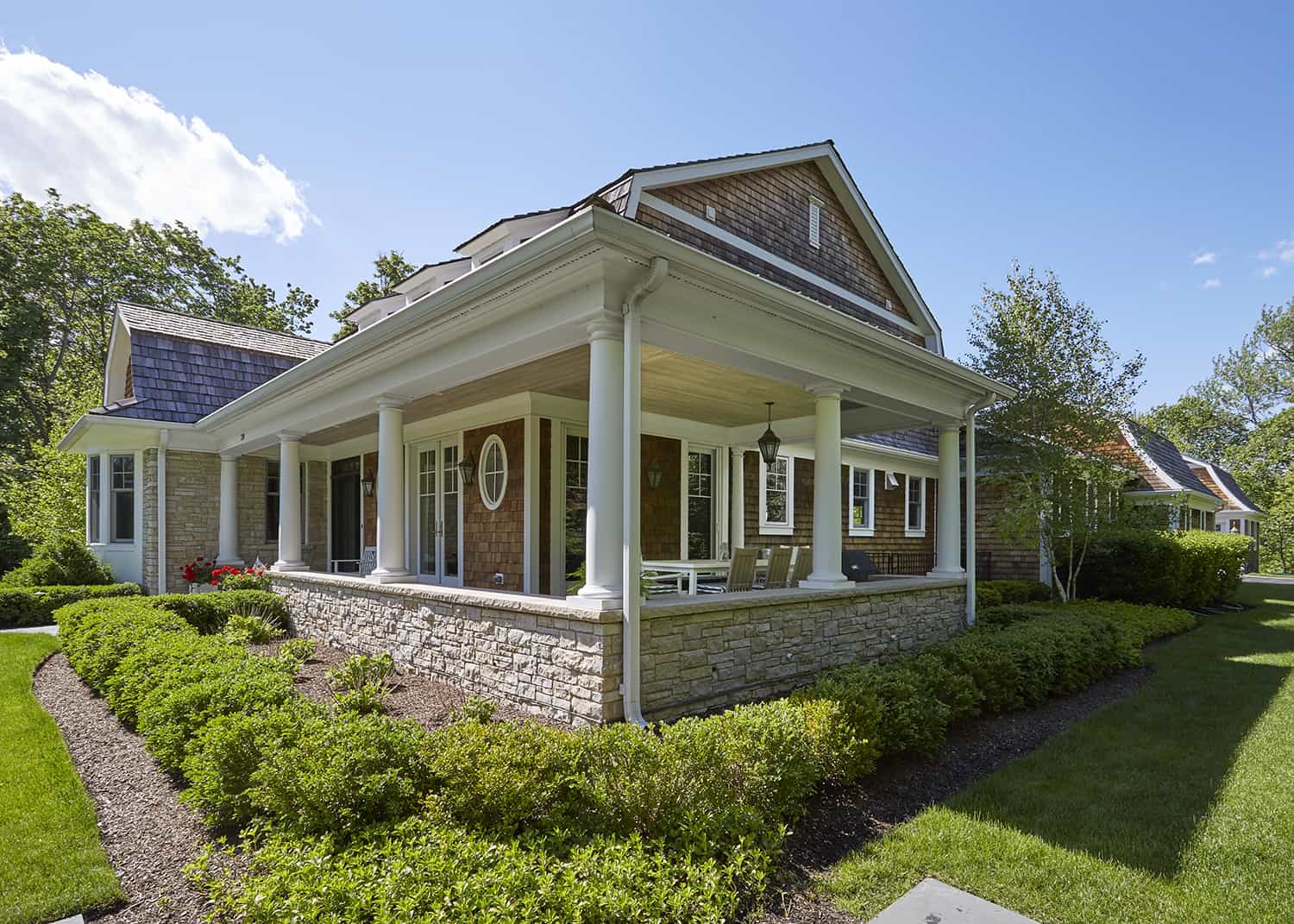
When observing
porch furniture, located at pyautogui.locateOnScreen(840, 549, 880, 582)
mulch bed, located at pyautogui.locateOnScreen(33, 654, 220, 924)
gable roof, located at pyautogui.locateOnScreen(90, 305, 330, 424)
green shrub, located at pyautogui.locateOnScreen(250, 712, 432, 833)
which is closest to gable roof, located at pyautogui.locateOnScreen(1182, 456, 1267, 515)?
porch furniture, located at pyautogui.locateOnScreen(840, 549, 880, 582)

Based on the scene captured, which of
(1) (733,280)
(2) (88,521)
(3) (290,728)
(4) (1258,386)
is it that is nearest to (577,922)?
(3) (290,728)

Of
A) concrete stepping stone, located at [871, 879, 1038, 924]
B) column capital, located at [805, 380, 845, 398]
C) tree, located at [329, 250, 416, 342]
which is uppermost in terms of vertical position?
tree, located at [329, 250, 416, 342]

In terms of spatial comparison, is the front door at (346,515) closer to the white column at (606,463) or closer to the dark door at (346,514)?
the dark door at (346,514)

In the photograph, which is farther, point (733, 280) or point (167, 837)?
point (733, 280)

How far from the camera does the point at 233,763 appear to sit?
353 cm

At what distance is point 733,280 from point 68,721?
642 centimetres

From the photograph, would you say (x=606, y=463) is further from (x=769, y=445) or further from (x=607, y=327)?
(x=769, y=445)

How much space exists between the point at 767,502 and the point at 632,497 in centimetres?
721

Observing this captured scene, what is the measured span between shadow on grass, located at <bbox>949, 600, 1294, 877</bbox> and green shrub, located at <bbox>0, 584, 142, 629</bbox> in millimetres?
13151

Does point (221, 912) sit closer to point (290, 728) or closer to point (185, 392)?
point (290, 728)

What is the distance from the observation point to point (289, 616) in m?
9.45

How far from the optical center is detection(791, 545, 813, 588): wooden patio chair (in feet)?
24.0

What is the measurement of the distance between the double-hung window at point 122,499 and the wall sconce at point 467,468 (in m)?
8.02

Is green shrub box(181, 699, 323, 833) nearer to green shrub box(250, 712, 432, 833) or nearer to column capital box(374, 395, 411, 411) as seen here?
green shrub box(250, 712, 432, 833)
